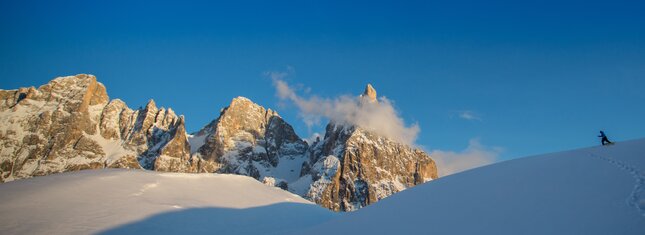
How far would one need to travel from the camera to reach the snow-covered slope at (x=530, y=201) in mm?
9680

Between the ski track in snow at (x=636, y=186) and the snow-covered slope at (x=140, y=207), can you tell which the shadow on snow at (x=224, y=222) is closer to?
the snow-covered slope at (x=140, y=207)

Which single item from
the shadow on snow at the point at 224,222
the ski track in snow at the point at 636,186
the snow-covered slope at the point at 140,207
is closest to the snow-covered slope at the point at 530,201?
the ski track in snow at the point at 636,186

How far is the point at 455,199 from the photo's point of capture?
1418 centimetres

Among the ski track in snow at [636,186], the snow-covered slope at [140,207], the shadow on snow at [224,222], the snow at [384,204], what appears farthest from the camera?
the shadow on snow at [224,222]

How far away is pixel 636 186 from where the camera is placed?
36.8 ft

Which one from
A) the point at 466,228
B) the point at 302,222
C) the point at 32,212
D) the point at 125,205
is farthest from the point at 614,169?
the point at 32,212

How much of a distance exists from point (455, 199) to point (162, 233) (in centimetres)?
1484

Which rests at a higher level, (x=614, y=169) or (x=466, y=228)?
(x=614, y=169)

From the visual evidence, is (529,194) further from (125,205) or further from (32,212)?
(32,212)

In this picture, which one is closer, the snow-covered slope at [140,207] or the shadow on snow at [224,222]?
the snow-covered slope at [140,207]

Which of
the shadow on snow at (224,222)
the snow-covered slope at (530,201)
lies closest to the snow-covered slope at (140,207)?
the shadow on snow at (224,222)

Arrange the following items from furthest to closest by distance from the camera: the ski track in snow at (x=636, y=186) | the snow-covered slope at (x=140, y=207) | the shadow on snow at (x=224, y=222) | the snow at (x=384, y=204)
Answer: the shadow on snow at (x=224, y=222)
the snow-covered slope at (x=140, y=207)
the snow at (x=384, y=204)
the ski track in snow at (x=636, y=186)

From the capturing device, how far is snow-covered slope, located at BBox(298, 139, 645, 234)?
968cm

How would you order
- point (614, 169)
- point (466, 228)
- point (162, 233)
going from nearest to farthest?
1. point (466, 228)
2. point (614, 169)
3. point (162, 233)
